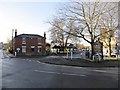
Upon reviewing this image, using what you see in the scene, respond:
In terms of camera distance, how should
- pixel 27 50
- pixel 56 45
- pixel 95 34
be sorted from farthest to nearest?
pixel 56 45 < pixel 27 50 < pixel 95 34

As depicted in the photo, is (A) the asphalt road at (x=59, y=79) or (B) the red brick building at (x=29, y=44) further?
(B) the red brick building at (x=29, y=44)

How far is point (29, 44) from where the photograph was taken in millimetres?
64062

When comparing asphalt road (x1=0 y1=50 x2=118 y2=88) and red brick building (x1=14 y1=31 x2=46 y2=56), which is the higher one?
red brick building (x1=14 y1=31 x2=46 y2=56)

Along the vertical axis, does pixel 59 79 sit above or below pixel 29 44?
below

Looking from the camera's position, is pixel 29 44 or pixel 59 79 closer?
pixel 59 79

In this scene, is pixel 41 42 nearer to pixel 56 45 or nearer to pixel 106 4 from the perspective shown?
pixel 56 45

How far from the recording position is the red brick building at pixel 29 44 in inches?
2475

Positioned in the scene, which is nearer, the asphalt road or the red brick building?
the asphalt road

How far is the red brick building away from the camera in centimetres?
6288

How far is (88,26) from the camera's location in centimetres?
2830

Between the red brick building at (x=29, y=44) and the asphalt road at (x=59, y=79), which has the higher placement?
the red brick building at (x=29, y=44)

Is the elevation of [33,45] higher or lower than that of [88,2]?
lower

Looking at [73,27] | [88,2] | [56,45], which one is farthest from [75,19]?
[56,45]

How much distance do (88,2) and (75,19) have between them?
115 inches
